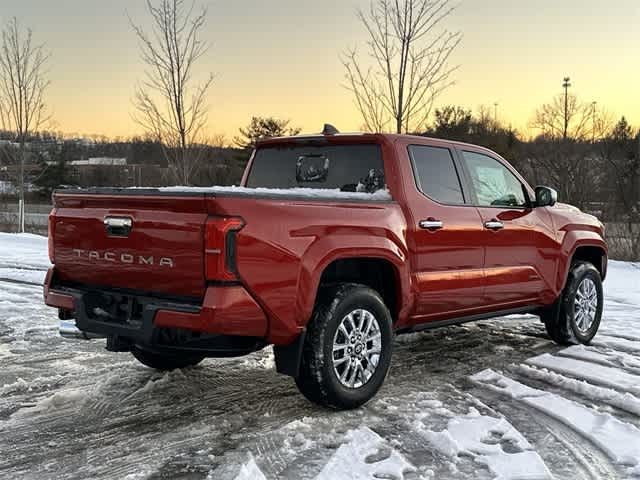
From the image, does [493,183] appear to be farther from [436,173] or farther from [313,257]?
[313,257]

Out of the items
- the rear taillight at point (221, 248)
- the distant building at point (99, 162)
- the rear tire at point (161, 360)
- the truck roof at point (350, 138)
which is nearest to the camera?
the rear taillight at point (221, 248)

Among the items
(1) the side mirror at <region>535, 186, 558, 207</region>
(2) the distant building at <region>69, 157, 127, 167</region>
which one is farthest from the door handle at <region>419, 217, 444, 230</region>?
(2) the distant building at <region>69, 157, 127, 167</region>

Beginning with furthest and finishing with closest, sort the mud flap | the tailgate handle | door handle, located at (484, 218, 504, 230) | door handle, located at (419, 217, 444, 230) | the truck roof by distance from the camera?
door handle, located at (484, 218, 504, 230)
the truck roof
door handle, located at (419, 217, 444, 230)
the mud flap
the tailgate handle

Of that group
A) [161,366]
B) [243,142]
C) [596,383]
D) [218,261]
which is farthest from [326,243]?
[243,142]

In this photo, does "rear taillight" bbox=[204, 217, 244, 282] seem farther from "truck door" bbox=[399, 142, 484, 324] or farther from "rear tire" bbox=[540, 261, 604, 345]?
"rear tire" bbox=[540, 261, 604, 345]

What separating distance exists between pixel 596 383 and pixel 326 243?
258 cm

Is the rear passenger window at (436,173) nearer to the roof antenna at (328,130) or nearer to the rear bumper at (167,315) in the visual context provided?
the roof antenna at (328,130)

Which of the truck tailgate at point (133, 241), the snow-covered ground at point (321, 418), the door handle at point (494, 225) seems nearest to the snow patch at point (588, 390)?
the snow-covered ground at point (321, 418)

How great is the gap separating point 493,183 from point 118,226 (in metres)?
3.36

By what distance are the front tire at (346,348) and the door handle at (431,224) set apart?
2.30 feet

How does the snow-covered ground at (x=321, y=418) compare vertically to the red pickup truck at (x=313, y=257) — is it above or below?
below

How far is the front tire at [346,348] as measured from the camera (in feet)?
14.0

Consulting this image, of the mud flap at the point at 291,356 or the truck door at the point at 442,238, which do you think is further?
the truck door at the point at 442,238

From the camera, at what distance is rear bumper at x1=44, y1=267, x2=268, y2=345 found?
3.75 meters
